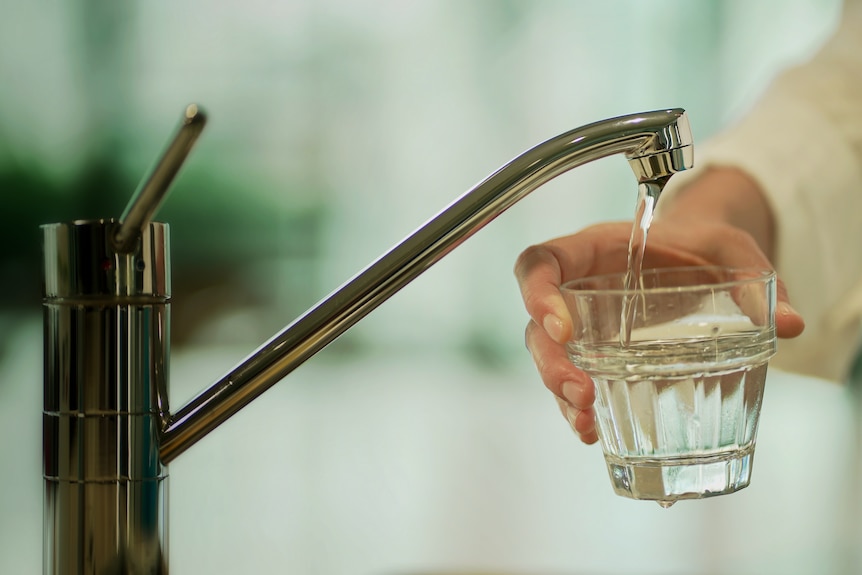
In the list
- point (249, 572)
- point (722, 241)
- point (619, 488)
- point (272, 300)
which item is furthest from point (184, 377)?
point (619, 488)

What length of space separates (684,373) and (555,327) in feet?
0.21

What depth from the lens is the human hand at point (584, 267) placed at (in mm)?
466

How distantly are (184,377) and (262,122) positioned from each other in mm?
512

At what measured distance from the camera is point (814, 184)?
0.98 metres

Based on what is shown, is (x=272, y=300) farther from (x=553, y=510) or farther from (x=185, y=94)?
(x=553, y=510)

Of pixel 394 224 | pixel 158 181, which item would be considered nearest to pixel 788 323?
pixel 158 181

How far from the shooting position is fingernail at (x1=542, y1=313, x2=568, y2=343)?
45 cm

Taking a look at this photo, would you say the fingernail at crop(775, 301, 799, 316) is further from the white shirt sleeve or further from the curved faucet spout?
the white shirt sleeve

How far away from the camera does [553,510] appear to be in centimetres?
183

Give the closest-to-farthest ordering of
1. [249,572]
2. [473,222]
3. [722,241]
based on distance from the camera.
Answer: [473,222], [722,241], [249,572]

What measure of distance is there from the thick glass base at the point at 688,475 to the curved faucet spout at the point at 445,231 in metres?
0.14

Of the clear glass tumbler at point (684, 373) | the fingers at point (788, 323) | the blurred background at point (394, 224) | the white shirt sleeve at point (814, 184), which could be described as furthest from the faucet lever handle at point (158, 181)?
the blurred background at point (394, 224)

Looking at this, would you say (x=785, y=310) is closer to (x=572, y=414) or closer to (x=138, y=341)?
(x=572, y=414)

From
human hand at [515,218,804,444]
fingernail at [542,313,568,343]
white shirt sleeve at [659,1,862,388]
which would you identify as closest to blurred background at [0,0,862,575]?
white shirt sleeve at [659,1,862,388]
